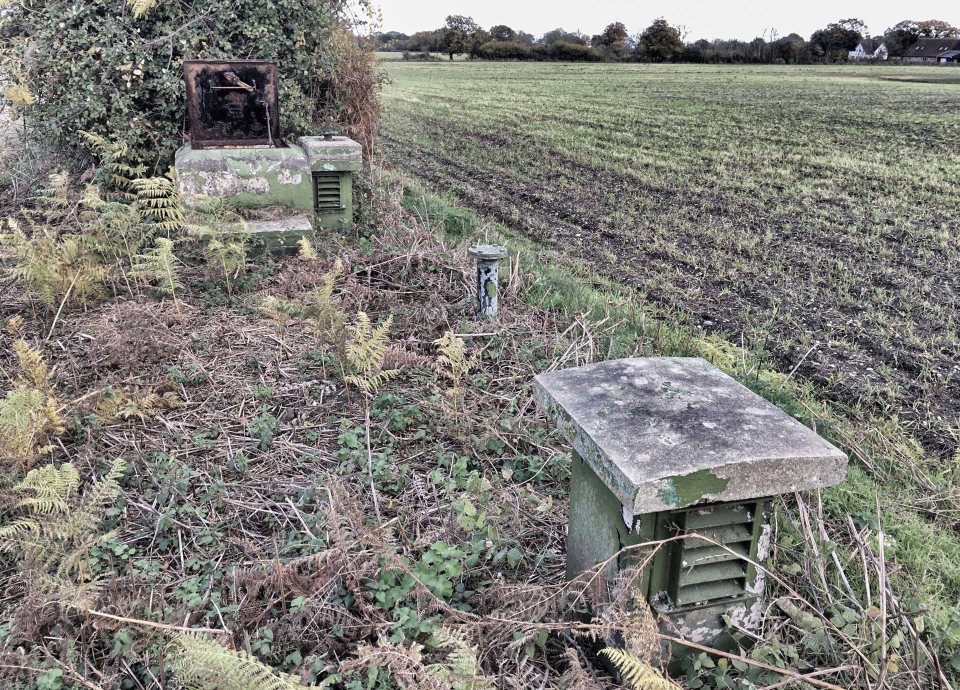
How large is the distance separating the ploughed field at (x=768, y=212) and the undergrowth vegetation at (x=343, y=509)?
1034 mm

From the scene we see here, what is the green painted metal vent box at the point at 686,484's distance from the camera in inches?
80.7

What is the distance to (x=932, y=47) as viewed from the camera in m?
81.4

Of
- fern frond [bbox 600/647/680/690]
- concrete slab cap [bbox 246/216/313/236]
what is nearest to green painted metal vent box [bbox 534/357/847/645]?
fern frond [bbox 600/647/680/690]

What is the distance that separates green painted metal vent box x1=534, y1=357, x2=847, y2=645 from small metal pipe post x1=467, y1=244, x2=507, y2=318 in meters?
2.71

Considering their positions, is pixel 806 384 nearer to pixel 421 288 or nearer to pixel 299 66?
pixel 421 288

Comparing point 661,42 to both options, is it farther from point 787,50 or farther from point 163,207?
point 163,207

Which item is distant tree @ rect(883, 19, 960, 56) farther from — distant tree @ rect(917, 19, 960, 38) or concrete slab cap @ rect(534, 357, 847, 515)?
concrete slab cap @ rect(534, 357, 847, 515)

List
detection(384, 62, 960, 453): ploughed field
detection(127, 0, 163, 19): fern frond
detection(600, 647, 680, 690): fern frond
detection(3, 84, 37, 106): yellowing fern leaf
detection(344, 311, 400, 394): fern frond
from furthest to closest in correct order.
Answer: detection(3, 84, 37, 106): yellowing fern leaf
detection(127, 0, 163, 19): fern frond
detection(384, 62, 960, 453): ploughed field
detection(344, 311, 400, 394): fern frond
detection(600, 647, 680, 690): fern frond

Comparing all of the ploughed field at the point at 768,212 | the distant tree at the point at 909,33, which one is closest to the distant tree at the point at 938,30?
the distant tree at the point at 909,33

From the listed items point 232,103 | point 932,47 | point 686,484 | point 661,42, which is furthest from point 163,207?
point 932,47

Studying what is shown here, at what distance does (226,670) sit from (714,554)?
1494 mm

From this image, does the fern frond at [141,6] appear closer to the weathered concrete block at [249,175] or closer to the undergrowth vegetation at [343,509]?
the weathered concrete block at [249,175]

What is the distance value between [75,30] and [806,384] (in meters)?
7.21

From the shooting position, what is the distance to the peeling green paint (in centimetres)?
199
